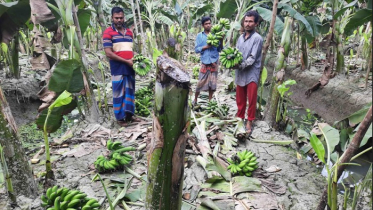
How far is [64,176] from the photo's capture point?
2.92 m

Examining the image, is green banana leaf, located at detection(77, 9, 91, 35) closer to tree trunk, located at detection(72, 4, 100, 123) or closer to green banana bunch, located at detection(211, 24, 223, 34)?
tree trunk, located at detection(72, 4, 100, 123)

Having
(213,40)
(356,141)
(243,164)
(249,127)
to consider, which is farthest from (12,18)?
(356,141)

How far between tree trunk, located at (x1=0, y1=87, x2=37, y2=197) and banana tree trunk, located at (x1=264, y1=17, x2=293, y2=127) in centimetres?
354

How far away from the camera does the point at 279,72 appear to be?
4156 mm

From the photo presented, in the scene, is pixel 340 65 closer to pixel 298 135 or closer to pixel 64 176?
pixel 298 135

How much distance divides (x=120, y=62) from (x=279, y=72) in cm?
257

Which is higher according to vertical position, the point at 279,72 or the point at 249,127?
the point at 279,72

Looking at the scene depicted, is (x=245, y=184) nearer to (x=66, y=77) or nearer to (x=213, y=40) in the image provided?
(x=66, y=77)

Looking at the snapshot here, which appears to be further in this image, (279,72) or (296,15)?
(296,15)

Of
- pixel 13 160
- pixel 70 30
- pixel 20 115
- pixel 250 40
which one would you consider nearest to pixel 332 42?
pixel 250 40

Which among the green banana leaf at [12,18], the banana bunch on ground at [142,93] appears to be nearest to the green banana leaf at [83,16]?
the green banana leaf at [12,18]

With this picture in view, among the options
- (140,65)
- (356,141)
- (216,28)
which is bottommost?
(356,141)

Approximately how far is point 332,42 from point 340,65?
1.01 metres

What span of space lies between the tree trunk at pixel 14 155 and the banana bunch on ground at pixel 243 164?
2.05m
